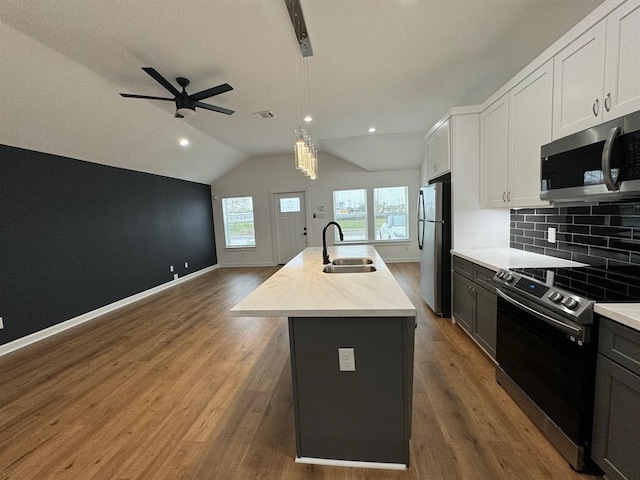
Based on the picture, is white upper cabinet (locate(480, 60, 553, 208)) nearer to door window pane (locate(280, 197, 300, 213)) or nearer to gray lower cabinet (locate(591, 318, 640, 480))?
gray lower cabinet (locate(591, 318, 640, 480))

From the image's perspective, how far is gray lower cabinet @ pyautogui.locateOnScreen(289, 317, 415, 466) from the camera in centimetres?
143

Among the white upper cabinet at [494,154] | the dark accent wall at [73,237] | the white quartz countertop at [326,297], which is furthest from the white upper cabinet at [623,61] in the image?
the dark accent wall at [73,237]

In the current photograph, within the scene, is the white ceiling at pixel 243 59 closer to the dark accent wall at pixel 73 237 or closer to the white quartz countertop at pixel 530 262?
the dark accent wall at pixel 73 237

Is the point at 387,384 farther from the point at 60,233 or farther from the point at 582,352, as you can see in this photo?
the point at 60,233

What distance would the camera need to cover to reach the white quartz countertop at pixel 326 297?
52.9 inches

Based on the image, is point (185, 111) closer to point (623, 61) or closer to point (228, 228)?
point (623, 61)

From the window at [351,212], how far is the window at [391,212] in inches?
12.6

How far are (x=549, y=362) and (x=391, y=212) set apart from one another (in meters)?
5.75

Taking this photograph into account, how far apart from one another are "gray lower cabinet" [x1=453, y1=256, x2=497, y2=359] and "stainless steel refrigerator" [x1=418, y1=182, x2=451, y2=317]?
23cm

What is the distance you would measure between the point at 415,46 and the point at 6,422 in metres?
4.40

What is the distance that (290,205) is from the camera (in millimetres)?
7484

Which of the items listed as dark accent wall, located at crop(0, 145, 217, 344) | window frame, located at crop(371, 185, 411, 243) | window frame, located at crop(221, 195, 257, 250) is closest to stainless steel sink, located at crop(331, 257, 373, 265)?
dark accent wall, located at crop(0, 145, 217, 344)

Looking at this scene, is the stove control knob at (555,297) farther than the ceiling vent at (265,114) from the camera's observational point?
No

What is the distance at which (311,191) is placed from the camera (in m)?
7.26
